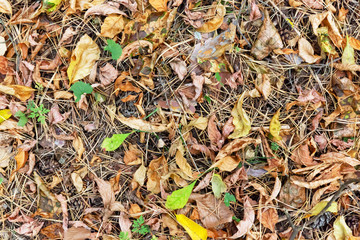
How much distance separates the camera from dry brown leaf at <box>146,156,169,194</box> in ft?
6.29

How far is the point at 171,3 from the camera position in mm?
1943

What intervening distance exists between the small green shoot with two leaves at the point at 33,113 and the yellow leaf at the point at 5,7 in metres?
0.69

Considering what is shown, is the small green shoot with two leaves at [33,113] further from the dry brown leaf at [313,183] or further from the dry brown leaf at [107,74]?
the dry brown leaf at [313,183]

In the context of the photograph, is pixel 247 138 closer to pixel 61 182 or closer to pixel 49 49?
pixel 61 182

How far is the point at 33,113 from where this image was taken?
196 cm

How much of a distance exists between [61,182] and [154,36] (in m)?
1.25

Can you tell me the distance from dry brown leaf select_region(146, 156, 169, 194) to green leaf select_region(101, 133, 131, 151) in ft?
0.87

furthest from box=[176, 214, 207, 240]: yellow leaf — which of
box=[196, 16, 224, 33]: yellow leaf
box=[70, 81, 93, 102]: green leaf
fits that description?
box=[196, 16, 224, 33]: yellow leaf

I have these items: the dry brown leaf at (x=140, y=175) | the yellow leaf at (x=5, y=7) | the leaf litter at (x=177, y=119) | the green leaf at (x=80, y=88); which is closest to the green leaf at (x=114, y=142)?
the leaf litter at (x=177, y=119)

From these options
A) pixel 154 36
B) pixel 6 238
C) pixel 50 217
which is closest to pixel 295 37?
pixel 154 36

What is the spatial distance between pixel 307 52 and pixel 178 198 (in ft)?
4.54

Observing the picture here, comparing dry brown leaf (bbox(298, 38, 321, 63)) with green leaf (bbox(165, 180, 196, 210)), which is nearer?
green leaf (bbox(165, 180, 196, 210))

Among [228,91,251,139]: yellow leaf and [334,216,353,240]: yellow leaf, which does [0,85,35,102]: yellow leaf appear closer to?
[228,91,251,139]: yellow leaf

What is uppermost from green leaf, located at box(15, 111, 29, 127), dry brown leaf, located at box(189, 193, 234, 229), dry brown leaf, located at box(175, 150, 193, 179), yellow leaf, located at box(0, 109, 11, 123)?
yellow leaf, located at box(0, 109, 11, 123)
